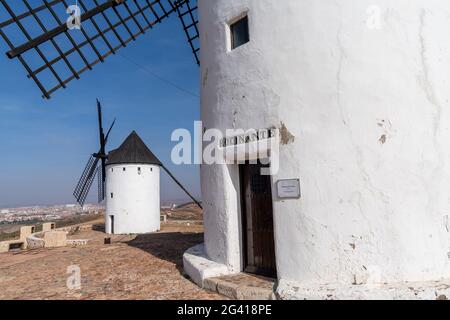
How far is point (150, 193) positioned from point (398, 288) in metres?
15.6

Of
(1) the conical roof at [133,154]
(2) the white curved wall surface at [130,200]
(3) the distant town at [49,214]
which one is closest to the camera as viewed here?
(2) the white curved wall surface at [130,200]

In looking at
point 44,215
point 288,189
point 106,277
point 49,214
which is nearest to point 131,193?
point 106,277

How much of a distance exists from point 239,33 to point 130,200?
45.8ft

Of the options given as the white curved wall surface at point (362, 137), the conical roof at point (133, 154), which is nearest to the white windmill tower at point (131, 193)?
the conical roof at point (133, 154)

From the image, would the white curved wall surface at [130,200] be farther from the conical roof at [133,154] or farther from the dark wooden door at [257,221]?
the dark wooden door at [257,221]

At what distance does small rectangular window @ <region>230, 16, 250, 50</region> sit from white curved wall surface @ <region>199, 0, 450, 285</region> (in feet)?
2.22

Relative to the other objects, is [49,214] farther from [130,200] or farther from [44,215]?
[130,200]

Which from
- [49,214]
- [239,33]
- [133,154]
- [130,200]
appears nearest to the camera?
[239,33]

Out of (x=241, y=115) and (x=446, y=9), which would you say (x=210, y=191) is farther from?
(x=446, y=9)

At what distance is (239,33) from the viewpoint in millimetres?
5156

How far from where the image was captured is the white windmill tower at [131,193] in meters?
17.2

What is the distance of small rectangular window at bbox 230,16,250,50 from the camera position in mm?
5035

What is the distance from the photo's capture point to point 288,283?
401 centimetres
